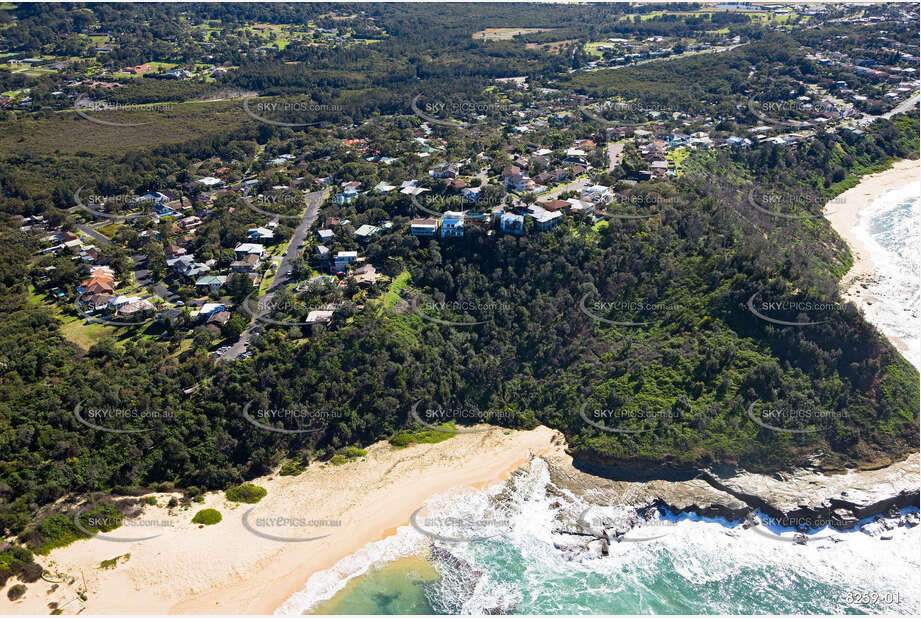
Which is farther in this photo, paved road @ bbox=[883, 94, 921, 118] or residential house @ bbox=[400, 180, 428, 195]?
paved road @ bbox=[883, 94, 921, 118]

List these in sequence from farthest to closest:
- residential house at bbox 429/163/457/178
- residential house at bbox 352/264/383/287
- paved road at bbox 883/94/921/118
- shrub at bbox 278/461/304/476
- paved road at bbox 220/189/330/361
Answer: paved road at bbox 883/94/921/118 < residential house at bbox 429/163/457/178 < residential house at bbox 352/264/383/287 < paved road at bbox 220/189/330/361 < shrub at bbox 278/461/304/476

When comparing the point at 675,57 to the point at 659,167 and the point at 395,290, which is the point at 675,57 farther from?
the point at 395,290

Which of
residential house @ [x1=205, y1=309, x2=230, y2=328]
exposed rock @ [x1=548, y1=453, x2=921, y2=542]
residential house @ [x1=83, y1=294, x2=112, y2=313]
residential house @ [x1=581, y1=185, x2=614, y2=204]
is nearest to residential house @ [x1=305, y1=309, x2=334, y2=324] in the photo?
residential house @ [x1=205, y1=309, x2=230, y2=328]

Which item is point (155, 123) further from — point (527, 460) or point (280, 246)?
point (527, 460)

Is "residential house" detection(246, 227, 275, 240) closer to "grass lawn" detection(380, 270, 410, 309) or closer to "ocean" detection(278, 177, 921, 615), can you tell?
"grass lawn" detection(380, 270, 410, 309)

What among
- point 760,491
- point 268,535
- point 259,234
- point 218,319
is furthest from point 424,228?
point 760,491

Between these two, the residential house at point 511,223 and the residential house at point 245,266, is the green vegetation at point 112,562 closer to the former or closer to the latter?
the residential house at point 245,266
